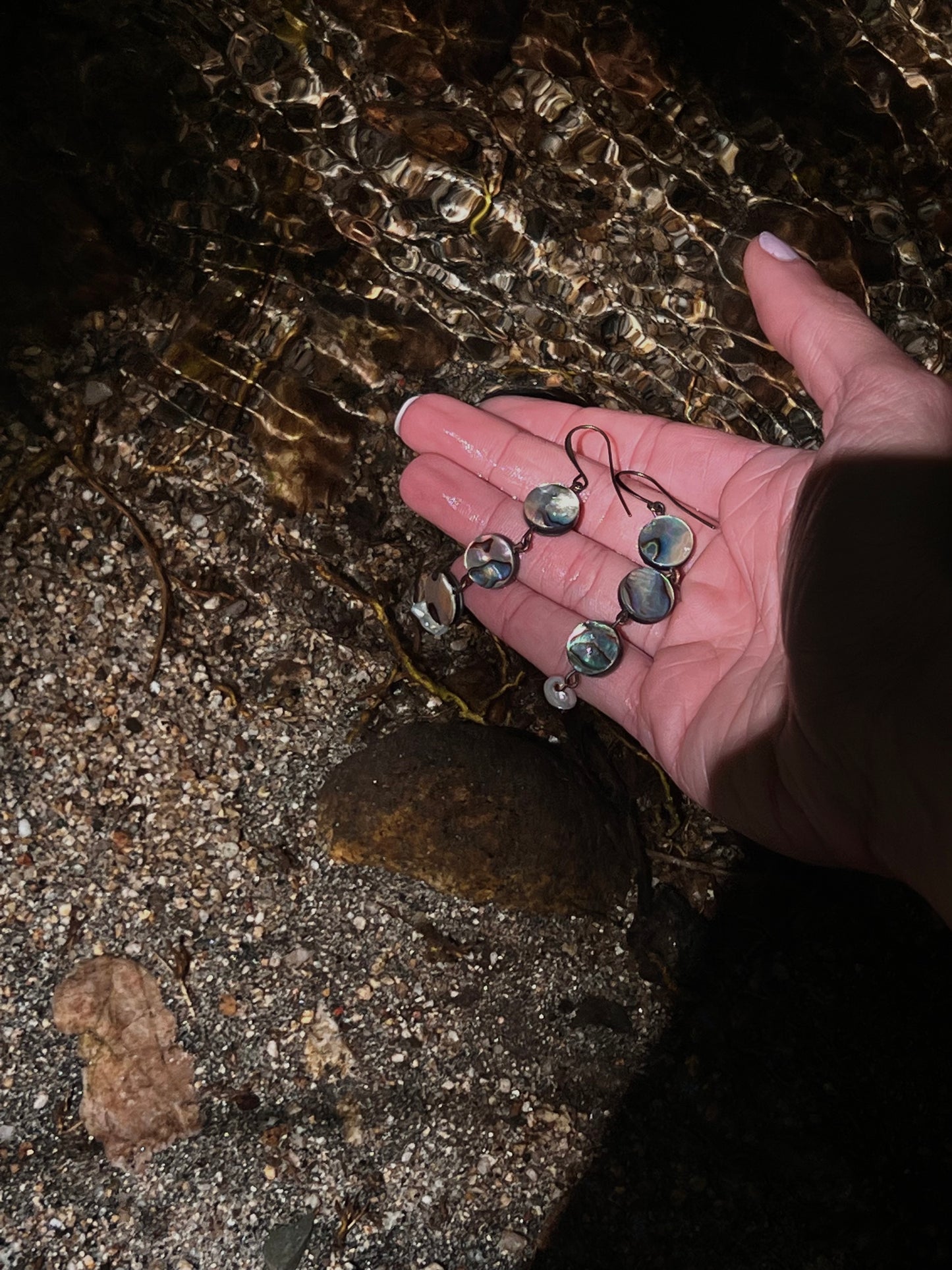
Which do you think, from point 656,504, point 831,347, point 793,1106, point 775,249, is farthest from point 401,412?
point 793,1106

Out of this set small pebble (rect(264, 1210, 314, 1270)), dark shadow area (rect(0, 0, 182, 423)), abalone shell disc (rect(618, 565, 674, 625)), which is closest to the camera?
small pebble (rect(264, 1210, 314, 1270))

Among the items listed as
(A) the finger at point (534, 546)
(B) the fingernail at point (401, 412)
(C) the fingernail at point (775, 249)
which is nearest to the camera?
(C) the fingernail at point (775, 249)

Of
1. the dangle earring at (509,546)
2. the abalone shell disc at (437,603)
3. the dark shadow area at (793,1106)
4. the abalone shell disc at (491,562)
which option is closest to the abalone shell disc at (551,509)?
the dangle earring at (509,546)

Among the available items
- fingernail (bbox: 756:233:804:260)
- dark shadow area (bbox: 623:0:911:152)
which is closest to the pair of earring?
fingernail (bbox: 756:233:804:260)

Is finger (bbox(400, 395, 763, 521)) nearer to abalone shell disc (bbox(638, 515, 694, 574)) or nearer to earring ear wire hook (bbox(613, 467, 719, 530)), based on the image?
earring ear wire hook (bbox(613, 467, 719, 530))

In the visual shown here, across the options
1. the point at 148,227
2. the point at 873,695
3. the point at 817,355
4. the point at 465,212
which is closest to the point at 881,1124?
the point at 873,695

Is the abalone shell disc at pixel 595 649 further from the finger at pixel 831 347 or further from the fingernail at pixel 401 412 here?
the fingernail at pixel 401 412
